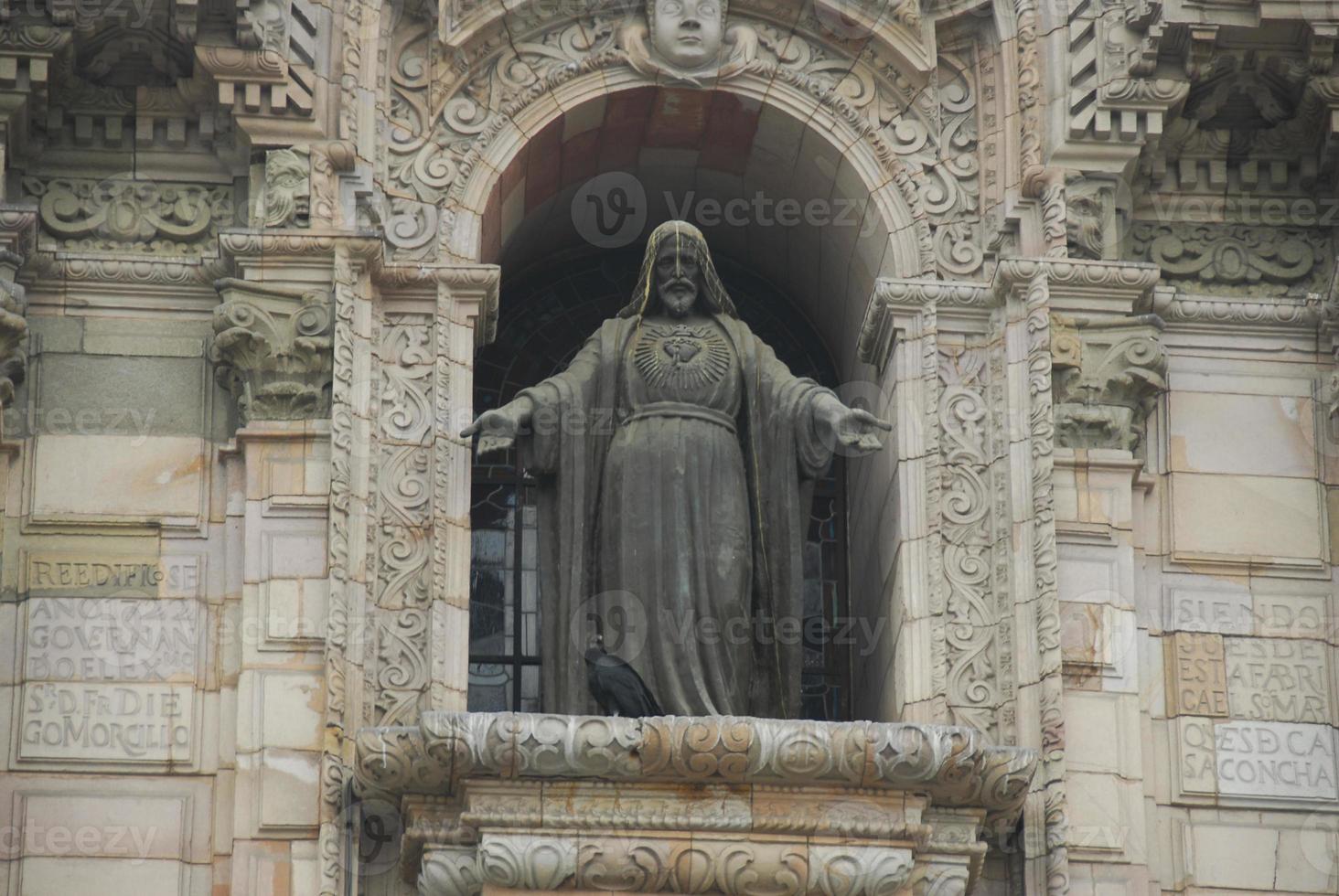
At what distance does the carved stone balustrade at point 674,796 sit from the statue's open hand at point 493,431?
5.09 feet

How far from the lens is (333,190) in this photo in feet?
54.7

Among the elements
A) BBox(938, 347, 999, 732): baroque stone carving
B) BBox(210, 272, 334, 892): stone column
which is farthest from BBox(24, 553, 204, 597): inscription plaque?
BBox(938, 347, 999, 732): baroque stone carving

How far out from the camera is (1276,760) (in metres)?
15.9

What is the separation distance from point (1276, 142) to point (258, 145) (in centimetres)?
512

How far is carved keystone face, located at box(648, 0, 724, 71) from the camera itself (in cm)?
1744

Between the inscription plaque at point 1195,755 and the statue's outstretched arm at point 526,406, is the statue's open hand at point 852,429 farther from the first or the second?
the inscription plaque at point 1195,755

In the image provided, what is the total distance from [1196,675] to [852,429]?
78.5 inches

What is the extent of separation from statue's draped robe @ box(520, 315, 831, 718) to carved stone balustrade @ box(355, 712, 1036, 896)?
0.79m

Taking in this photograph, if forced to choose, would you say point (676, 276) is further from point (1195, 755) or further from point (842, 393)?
point (1195, 755)

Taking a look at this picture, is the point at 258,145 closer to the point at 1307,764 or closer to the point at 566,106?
the point at 566,106

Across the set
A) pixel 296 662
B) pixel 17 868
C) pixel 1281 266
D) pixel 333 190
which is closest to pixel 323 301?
pixel 333 190
